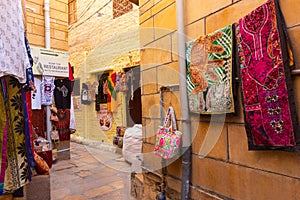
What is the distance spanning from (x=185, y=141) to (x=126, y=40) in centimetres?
411

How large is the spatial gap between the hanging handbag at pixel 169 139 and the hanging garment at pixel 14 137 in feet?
3.58

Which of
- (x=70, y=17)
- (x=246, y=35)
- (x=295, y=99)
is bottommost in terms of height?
(x=295, y=99)

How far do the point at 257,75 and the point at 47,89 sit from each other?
3755 millimetres

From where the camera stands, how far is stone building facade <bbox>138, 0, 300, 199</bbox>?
1.15 metres

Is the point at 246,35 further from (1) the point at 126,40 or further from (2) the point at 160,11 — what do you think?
(1) the point at 126,40

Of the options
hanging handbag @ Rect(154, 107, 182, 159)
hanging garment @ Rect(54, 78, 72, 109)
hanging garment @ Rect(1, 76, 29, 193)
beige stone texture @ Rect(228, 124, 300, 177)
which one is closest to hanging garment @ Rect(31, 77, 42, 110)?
hanging garment @ Rect(54, 78, 72, 109)

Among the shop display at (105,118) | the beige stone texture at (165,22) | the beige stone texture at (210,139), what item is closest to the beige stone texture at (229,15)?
the beige stone texture at (165,22)

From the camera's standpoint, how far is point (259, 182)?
1.27m

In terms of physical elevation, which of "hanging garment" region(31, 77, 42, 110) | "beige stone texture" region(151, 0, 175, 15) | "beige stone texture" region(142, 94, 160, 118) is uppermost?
"beige stone texture" region(151, 0, 175, 15)

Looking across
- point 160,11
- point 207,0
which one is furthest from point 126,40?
point 207,0

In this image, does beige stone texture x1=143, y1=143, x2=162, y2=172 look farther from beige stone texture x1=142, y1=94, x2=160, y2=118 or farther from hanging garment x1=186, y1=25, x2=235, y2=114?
hanging garment x1=186, y1=25, x2=235, y2=114

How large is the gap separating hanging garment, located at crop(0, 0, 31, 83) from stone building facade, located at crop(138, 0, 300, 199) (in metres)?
1.14

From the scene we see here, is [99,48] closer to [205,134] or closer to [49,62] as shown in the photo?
[49,62]

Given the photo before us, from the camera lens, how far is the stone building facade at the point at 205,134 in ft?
3.78
